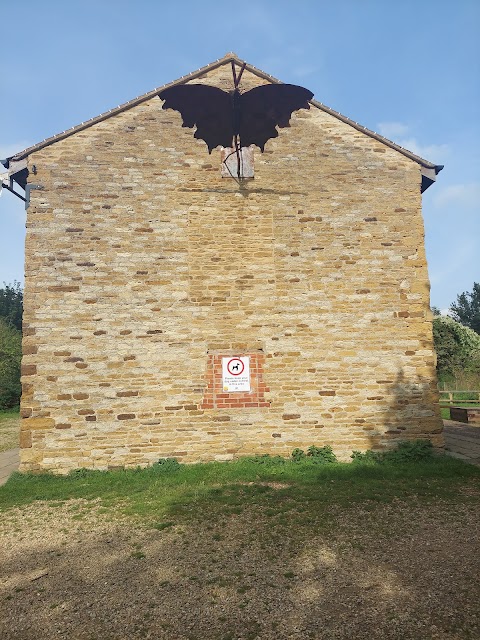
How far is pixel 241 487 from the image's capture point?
7477 mm

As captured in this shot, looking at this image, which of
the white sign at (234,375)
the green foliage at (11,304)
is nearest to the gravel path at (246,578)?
the white sign at (234,375)

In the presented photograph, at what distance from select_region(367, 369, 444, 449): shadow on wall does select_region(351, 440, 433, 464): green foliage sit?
129 mm

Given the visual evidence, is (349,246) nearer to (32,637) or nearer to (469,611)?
(469,611)

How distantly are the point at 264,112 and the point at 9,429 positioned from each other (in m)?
16.1

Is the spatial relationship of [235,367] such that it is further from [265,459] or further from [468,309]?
[468,309]

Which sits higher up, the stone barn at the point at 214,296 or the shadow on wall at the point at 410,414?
the stone barn at the point at 214,296

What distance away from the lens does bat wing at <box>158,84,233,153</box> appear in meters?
9.70

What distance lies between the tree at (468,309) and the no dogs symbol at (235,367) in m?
53.4

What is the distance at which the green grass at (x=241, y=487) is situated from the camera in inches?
255

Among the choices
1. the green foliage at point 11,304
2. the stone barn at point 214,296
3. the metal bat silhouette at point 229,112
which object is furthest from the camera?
the green foliage at point 11,304

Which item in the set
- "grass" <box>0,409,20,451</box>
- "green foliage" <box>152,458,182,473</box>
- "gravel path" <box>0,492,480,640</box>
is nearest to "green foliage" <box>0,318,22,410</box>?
"grass" <box>0,409,20,451</box>

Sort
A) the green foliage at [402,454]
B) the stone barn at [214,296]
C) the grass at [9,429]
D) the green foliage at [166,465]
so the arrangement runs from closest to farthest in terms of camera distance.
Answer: the green foliage at [166,465]
the stone barn at [214,296]
the green foliage at [402,454]
the grass at [9,429]

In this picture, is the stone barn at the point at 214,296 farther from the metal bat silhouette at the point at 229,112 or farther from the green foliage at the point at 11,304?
the green foliage at the point at 11,304

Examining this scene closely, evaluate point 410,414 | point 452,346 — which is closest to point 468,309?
point 452,346
